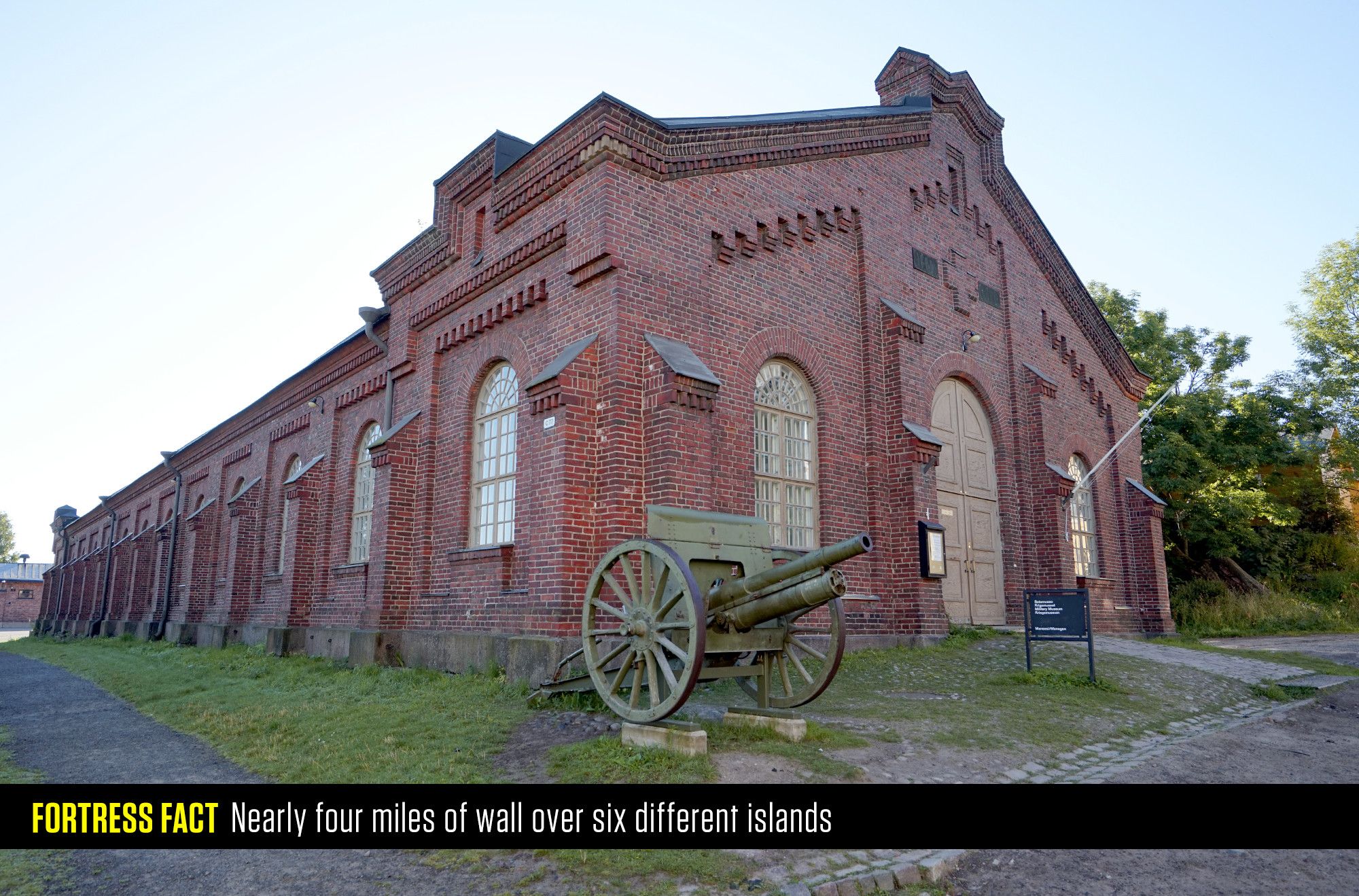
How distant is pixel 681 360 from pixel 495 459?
377 centimetres

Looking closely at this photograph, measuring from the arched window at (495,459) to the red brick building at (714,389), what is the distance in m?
0.05

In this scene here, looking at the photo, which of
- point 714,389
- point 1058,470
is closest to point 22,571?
point 714,389

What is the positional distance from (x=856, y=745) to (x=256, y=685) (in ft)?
30.0

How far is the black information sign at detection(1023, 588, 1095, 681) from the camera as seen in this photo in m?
8.98

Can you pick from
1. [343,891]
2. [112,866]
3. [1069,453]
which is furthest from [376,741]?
[1069,453]

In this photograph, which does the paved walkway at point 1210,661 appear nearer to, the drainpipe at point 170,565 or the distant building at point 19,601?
the drainpipe at point 170,565

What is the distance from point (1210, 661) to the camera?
38.1 feet

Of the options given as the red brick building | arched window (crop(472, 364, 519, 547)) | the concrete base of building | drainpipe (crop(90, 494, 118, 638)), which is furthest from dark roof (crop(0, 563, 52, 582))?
arched window (crop(472, 364, 519, 547))

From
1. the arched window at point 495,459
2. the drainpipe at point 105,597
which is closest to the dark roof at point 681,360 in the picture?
the arched window at point 495,459

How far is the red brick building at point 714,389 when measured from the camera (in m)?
8.95

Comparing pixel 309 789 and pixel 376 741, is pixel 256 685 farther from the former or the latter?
pixel 309 789

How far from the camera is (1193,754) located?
6414mm

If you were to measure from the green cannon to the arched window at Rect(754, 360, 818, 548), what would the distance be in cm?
367

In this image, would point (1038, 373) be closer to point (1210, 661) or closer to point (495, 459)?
point (1210, 661)
